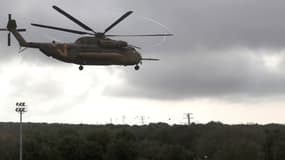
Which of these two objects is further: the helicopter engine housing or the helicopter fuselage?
the helicopter engine housing

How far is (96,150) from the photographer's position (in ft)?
636

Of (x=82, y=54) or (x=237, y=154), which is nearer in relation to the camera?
(x=82, y=54)

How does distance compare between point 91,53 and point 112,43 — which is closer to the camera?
point 91,53

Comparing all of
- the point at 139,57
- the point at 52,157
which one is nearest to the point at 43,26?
the point at 139,57

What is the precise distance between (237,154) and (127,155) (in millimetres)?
29274

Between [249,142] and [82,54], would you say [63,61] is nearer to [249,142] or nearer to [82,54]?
[82,54]

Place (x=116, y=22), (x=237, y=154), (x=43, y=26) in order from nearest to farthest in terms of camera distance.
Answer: (x=43, y=26)
(x=116, y=22)
(x=237, y=154)

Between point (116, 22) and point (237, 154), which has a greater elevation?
point (116, 22)

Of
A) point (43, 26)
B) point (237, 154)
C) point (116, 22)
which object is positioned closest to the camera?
point (43, 26)

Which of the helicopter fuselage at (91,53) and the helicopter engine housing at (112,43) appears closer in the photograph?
the helicopter fuselage at (91,53)

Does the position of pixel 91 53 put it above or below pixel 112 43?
below

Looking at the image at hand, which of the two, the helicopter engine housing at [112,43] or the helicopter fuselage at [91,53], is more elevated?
the helicopter engine housing at [112,43]

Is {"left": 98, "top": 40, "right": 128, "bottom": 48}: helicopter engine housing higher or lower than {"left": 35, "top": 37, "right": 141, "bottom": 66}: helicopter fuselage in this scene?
higher

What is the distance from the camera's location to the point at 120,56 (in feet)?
235
